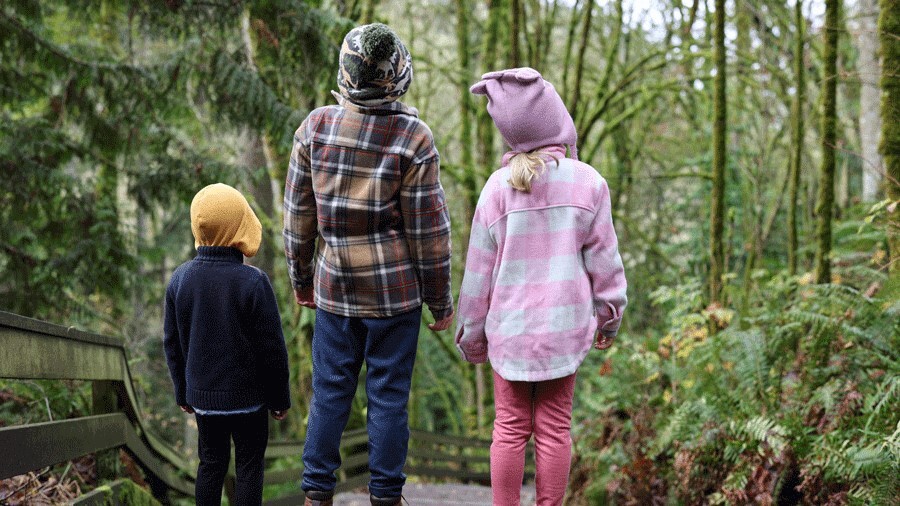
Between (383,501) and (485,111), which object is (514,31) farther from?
(383,501)

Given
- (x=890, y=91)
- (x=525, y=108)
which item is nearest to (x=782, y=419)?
(x=890, y=91)

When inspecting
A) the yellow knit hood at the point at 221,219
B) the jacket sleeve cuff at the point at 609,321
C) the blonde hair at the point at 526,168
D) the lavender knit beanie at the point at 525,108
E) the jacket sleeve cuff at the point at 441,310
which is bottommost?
the jacket sleeve cuff at the point at 609,321

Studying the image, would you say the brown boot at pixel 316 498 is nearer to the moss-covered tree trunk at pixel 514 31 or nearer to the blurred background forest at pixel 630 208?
the blurred background forest at pixel 630 208

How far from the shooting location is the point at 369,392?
3.51 meters

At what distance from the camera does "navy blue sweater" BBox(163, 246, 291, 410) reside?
138 inches

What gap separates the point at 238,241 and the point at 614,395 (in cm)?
496

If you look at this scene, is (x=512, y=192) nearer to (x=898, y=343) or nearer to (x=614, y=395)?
(x=898, y=343)

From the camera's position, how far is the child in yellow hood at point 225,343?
A: 3.51m

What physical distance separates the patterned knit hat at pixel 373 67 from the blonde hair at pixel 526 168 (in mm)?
549

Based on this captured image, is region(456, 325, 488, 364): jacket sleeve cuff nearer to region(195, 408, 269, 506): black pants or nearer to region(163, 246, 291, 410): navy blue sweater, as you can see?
region(163, 246, 291, 410): navy blue sweater

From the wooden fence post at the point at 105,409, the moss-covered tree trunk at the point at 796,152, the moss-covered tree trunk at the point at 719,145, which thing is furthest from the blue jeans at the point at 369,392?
the moss-covered tree trunk at the point at 796,152

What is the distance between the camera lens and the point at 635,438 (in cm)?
633

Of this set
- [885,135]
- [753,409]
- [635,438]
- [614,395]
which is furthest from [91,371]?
[614,395]

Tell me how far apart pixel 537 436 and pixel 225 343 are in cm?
132
